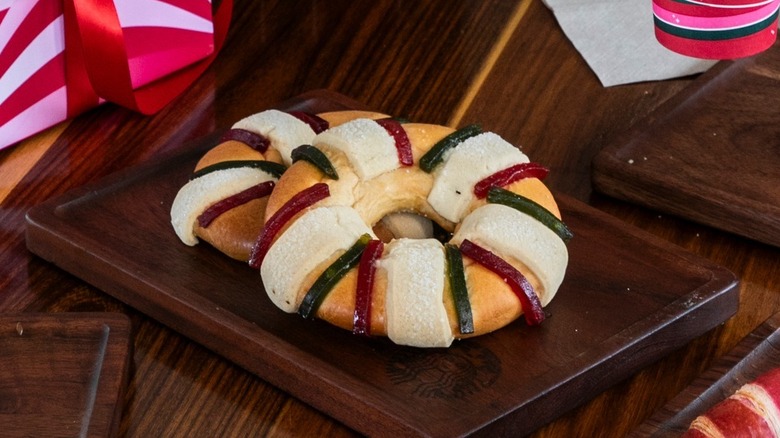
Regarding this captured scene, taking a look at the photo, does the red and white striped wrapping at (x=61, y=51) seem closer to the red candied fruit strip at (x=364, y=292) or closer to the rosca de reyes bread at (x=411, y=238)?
the rosca de reyes bread at (x=411, y=238)

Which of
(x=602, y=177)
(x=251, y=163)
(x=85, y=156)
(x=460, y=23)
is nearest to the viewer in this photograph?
(x=251, y=163)

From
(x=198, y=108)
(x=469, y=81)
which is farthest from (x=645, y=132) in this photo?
(x=198, y=108)

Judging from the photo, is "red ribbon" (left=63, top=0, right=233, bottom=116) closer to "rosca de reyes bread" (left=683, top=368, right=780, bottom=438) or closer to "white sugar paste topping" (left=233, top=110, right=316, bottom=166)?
"white sugar paste topping" (left=233, top=110, right=316, bottom=166)

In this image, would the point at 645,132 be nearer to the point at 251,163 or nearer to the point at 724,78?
the point at 724,78

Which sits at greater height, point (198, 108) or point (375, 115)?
point (375, 115)

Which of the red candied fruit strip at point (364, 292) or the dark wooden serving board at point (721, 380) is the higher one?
the red candied fruit strip at point (364, 292)

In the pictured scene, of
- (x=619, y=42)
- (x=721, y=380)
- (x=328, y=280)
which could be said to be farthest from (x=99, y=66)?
(x=721, y=380)

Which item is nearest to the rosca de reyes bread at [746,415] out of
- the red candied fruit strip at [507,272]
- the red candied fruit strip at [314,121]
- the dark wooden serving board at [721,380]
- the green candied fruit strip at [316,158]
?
the dark wooden serving board at [721,380]
